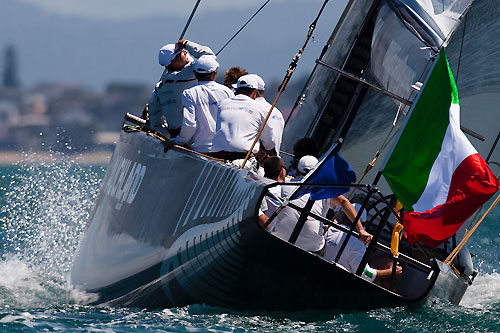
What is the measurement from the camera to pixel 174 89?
7.70 metres

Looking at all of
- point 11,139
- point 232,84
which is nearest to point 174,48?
point 232,84

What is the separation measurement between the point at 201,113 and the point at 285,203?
4.79ft

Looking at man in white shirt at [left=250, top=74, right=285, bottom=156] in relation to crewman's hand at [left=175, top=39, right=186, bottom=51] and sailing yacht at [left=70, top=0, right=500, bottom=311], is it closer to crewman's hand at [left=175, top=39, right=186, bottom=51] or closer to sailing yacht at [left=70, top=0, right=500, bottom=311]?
sailing yacht at [left=70, top=0, right=500, bottom=311]

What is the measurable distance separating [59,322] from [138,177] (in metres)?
1.52

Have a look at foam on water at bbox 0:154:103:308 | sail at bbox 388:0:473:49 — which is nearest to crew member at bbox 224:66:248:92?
sail at bbox 388:0:473:49

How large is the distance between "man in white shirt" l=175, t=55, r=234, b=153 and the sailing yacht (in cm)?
20

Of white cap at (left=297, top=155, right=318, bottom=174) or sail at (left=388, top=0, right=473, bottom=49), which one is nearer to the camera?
white cap at (left=297, top=155, right=318, bottom=174)

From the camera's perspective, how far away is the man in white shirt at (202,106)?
713 centimetres

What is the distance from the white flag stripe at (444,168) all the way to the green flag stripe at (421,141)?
0.03 metres

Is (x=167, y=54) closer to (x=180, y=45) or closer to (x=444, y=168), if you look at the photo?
(x=180, y=45)

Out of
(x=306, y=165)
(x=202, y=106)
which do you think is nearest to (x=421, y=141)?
(x=306, y=165)

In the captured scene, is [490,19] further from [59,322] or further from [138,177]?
[59,322]

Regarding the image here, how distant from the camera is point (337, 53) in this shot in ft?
30.6

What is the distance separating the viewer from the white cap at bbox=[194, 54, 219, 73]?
7230mm
